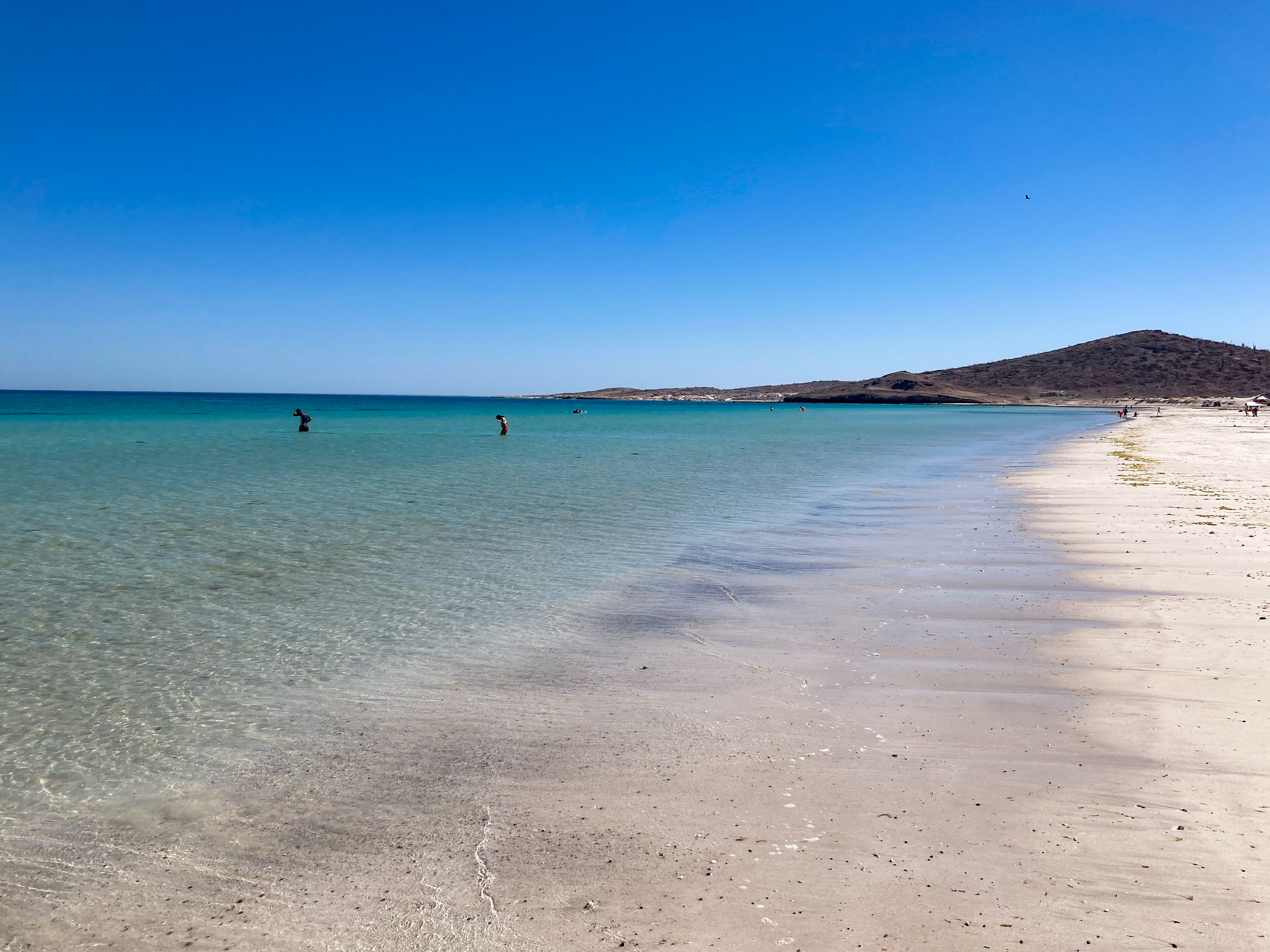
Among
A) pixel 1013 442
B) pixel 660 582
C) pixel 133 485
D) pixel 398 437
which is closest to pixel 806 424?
pixel 1013 442

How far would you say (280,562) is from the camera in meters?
11.1

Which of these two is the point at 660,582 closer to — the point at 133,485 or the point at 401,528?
the point at 401,528

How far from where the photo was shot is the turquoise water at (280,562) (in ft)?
19.1

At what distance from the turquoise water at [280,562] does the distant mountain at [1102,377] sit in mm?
121737

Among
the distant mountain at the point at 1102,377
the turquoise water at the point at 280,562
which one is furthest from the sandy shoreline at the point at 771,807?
the distant mountain at the point at 1102,377

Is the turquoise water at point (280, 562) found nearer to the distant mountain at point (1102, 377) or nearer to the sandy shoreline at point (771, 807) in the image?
the sandy shoreline at point (771, 807)

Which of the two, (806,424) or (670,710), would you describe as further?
(806,424)

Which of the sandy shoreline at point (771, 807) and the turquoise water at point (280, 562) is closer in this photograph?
the sandy shoreline at point (771, 807)

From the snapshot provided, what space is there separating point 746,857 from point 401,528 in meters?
11.3

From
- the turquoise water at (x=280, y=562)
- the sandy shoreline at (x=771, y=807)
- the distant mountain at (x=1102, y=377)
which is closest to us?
the sandy shoreline at (x=771, y=807)

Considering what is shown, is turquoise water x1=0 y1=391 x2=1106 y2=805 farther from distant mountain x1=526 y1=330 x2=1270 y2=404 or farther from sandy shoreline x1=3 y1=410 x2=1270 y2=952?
distant mountain x1=526 y1=330 x2=1270 y2=404

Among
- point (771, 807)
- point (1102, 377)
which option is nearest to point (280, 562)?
point (771, 807)

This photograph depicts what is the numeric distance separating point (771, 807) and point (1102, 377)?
167m

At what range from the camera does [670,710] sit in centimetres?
568
